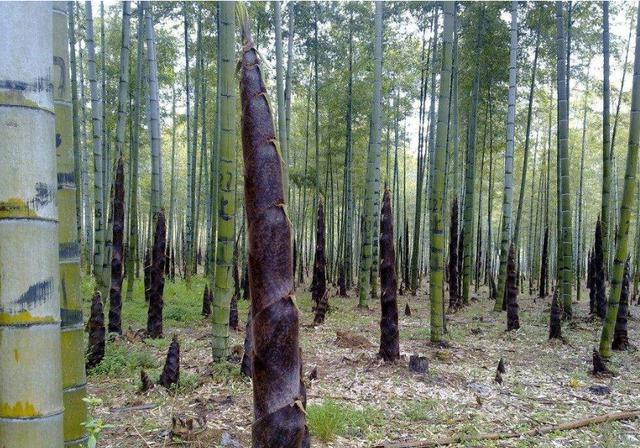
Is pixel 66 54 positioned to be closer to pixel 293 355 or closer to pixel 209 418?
pixel 293 355

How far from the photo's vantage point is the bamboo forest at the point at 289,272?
41.9 inches

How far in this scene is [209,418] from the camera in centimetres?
357

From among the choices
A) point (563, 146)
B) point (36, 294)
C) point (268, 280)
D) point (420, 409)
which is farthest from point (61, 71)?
point (563, 146)

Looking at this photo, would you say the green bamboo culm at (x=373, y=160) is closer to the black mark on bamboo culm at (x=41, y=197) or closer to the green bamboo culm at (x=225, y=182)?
the green bamboo culm at (x=225, y=182)

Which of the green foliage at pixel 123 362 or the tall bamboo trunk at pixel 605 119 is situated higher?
the tall bamboo trunk at pixel 605 119

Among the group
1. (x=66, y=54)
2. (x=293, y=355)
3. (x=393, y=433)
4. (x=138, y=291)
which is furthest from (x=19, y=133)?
(x=138, y=291)

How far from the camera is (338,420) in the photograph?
11.5 ft

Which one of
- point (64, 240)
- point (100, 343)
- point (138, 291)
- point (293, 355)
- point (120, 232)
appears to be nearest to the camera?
point (293, 355)

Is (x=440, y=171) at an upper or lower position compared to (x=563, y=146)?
lower

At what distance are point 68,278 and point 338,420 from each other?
249 cm

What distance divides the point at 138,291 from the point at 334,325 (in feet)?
A: 16.6

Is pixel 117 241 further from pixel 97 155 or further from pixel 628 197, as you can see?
pixel 628 197

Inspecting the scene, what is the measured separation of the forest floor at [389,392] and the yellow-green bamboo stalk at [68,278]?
169cm

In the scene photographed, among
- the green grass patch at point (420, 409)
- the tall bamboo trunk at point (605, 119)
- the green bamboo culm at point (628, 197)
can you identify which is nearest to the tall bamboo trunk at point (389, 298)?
the green grass patch at point (420, 409)
